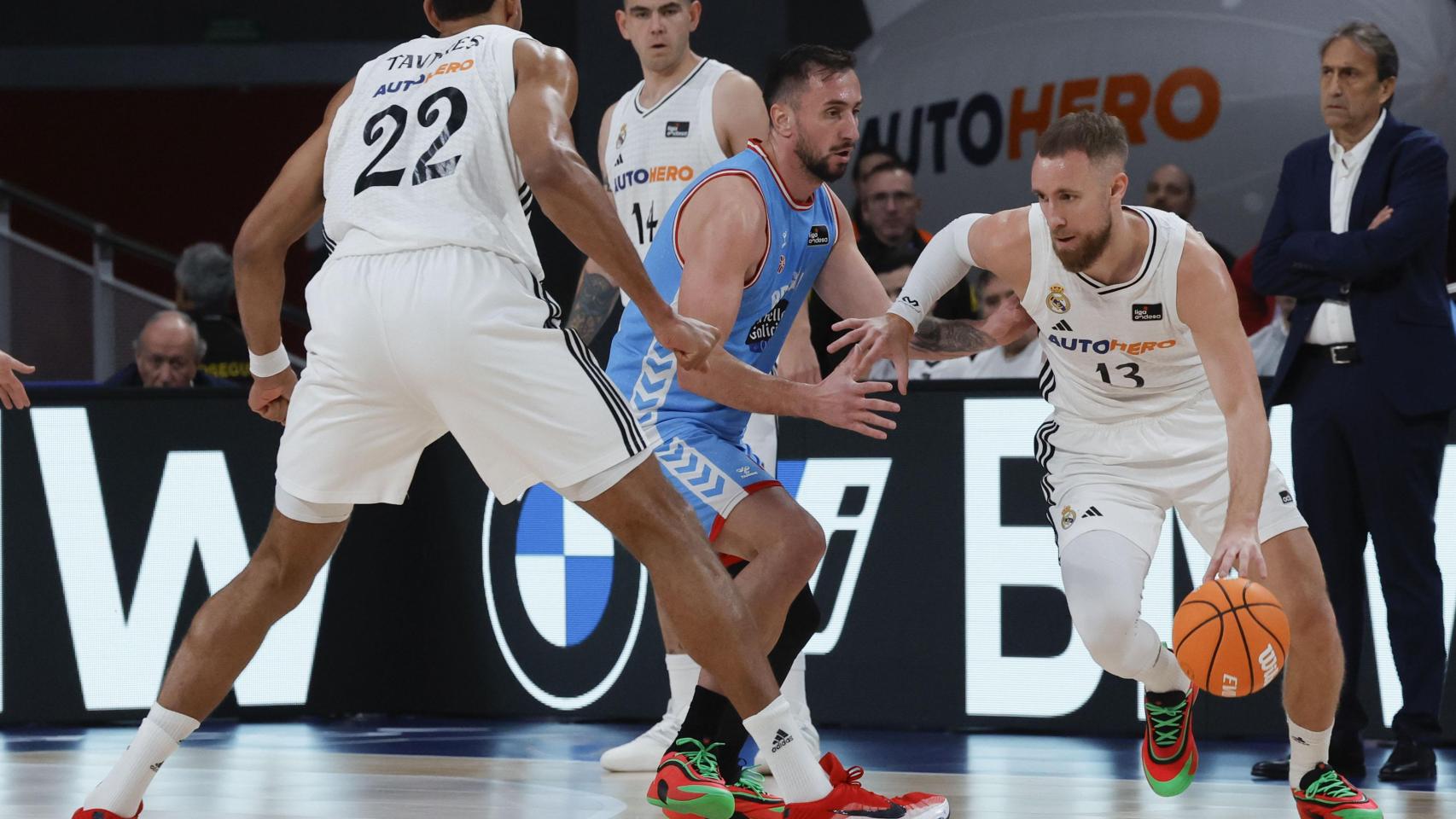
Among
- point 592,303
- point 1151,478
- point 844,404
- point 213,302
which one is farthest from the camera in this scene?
point 213,302

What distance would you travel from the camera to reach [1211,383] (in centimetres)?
453

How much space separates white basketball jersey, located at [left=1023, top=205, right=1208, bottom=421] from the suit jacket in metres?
1.03

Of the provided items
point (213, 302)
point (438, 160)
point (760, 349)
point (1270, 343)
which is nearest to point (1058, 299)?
point (760, 349)

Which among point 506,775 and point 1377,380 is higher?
point 1377,380

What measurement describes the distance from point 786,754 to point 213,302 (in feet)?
17.9

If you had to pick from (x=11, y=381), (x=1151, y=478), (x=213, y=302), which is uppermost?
(x=213, y=302)

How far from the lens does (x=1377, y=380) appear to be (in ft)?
19.0

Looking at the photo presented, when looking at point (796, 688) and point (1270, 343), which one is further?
point (1270, 343)

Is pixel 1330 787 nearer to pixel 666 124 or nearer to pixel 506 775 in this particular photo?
pixel 506 775

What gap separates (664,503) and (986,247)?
1.47 metres

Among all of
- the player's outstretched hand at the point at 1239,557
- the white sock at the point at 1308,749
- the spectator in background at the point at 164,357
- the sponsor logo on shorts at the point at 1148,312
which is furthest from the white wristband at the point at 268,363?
the spectator in background at the point at 164,357

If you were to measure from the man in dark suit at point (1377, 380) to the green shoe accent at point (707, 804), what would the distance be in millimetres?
2259

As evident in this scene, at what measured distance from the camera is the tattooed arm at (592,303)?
21.2 feet

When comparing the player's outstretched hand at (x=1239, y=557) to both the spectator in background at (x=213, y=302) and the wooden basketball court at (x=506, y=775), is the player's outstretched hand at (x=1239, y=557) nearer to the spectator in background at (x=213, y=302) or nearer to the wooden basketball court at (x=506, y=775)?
the wooden basketball court at (x=506, y=775)
